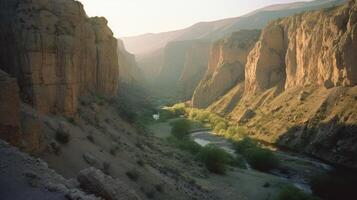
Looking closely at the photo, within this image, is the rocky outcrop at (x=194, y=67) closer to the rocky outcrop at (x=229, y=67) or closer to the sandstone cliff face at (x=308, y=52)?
the rocky outcrop at (x=229, y=67)

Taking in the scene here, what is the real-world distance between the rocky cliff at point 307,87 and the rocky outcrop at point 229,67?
1363 cm

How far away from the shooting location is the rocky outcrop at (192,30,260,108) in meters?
114

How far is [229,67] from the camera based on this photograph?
380 feet

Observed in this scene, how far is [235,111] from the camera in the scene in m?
93.9

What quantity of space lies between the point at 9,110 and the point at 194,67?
153471 millimetres

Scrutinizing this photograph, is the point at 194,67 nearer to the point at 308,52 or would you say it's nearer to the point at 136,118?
the point at 308,52

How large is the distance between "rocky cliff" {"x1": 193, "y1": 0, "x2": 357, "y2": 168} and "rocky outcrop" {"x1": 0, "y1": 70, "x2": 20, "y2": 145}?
4154cm

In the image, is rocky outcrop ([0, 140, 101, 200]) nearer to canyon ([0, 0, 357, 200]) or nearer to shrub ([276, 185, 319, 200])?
canyon ([0, 0, 357, 200])

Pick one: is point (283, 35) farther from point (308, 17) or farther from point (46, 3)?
point (46, 3)

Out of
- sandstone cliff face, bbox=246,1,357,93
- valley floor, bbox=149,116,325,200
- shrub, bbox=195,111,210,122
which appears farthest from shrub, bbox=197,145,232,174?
shrub, bbox=195,111,210,122

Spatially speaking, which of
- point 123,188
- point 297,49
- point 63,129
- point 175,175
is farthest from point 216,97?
point 123,188

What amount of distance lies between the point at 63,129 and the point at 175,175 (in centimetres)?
1005

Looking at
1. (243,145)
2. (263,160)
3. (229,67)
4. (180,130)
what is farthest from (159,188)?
(229,67)

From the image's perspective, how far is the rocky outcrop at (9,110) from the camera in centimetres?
1608
